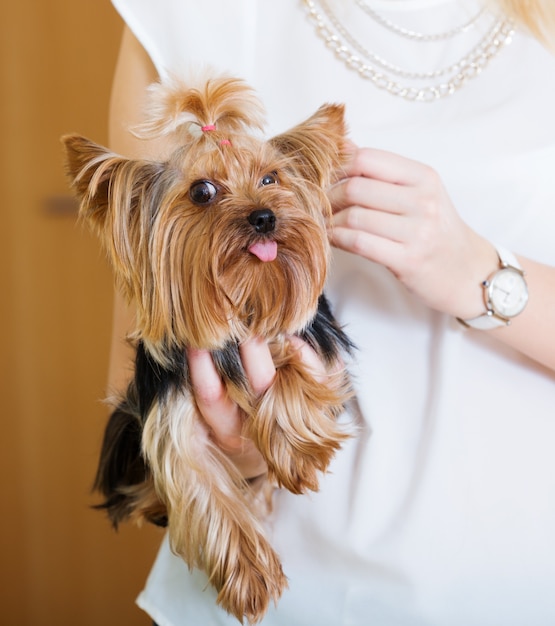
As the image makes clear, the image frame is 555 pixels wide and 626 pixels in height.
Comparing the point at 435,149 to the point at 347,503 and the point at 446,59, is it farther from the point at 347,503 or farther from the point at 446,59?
the point at 347,503

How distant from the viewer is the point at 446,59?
3.85ft

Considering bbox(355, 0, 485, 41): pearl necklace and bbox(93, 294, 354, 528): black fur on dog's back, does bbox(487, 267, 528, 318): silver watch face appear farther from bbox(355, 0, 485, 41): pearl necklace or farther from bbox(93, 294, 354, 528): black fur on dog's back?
bbox(355, 0, 485, 41): pearl necklace

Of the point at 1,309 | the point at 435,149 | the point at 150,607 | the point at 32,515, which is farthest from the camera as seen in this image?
the point at 32,515

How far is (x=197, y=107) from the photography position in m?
0.89

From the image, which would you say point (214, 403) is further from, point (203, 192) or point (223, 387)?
point (203, 192)

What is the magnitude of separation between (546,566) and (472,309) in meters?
0.37

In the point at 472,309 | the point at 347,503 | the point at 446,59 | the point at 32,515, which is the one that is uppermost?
the point at 446,59

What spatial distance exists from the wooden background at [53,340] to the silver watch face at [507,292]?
165 cm

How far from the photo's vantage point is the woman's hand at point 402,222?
3.02 feet

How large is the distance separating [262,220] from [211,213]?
66mm

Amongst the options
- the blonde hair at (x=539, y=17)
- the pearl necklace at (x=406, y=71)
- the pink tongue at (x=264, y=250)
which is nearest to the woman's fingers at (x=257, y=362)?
the pink tongue at (x=264, y=250)

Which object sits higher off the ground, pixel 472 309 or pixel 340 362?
pixel 472 309

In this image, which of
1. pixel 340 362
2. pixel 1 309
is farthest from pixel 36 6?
pixel 340 362

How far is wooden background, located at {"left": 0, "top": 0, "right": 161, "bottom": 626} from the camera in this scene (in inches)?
88.4
